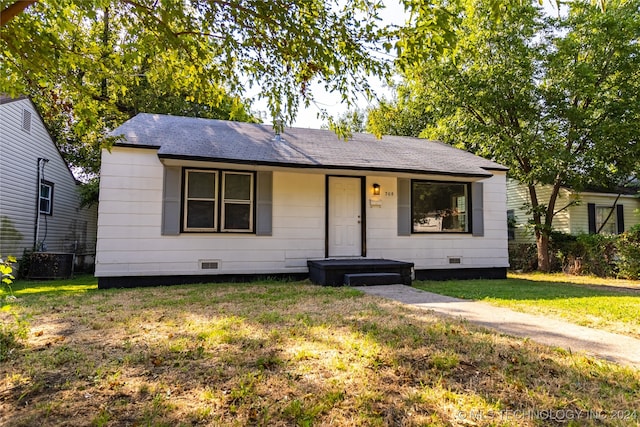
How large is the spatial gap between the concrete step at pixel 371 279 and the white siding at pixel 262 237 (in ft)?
4.25

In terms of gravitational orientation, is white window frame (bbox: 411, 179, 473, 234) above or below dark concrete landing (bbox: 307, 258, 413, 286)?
above

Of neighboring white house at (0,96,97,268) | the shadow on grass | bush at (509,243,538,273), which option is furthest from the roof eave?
neighboring white house at (0,96,97,268)

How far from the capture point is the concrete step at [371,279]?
678 centimetres

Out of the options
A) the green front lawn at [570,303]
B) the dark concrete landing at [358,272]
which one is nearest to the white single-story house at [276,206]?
the dark concrete landing at [358,272]

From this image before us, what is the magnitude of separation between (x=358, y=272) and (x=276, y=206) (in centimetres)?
226

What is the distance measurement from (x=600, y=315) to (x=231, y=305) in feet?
15.5

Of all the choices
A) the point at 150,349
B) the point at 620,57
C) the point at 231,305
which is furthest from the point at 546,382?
the point at 620,57

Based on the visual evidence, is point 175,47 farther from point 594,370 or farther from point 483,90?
point 483,90

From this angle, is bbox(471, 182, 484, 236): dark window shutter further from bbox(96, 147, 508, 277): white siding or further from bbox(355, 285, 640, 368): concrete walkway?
bbox(355, 285, 640, 368): concrete walkway

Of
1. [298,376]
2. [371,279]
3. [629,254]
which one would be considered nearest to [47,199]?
[371,279]

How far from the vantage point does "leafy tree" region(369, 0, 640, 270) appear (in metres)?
9.66

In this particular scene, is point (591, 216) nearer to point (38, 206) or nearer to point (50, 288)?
point (50, 288)

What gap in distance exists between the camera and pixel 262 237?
767cm

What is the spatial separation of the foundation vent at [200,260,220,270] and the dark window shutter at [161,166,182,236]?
804 millimetres
